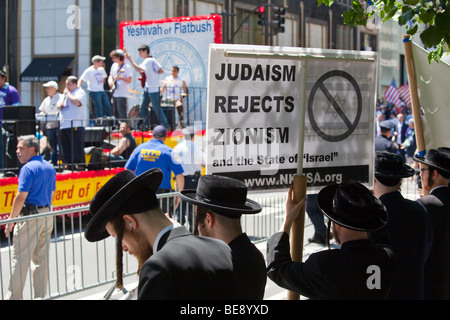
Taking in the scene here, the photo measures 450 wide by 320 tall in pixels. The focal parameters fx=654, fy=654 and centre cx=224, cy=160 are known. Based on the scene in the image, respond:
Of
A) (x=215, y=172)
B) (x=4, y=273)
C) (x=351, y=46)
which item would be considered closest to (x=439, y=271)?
(x=215, y=172)

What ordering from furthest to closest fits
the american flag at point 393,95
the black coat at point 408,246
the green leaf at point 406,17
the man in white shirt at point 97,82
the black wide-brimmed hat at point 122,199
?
the american flag at point 393,95 < the man in white shirt at point 97,82 < the black coat at point 408,246 < the green leaf at point 406,17 < the black wide-brimmed hat at point 122,199

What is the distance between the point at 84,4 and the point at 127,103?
12041mm

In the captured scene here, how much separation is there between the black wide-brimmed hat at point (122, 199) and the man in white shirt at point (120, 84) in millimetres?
12576

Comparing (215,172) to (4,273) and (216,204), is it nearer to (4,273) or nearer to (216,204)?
(216,204)

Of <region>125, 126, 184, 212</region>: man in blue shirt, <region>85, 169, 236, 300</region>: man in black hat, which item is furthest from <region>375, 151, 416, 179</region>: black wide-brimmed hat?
<region>125, 126, 184, 212</region>: man in blue shirt

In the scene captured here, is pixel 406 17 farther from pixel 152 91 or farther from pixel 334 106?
pixel 152 91

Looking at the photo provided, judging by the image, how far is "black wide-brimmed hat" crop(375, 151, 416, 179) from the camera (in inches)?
172

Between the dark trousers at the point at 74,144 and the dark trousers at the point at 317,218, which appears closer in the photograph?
the dark trousers at the point at 317,218

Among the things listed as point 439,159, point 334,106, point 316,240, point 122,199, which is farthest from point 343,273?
point 316,240

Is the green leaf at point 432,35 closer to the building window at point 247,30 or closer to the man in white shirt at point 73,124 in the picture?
the man in white shirt at point 73,124

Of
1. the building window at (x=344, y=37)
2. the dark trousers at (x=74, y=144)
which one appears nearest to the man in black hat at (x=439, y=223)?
the dark trousers at (x=74, y=144)

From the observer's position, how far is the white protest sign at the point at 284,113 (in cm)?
381

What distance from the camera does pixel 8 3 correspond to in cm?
2691
